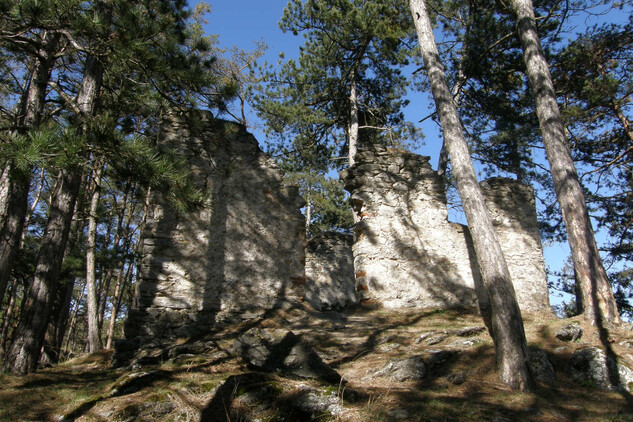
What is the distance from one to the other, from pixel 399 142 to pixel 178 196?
10514mm

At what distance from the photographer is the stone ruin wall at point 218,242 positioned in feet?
20.9

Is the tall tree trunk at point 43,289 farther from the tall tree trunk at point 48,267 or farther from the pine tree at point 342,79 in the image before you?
the pine tree at point 342,79

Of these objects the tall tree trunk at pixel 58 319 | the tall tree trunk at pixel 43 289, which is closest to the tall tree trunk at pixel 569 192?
the tall tree trunk at pixel 43 289

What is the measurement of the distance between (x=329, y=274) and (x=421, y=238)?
4538mm

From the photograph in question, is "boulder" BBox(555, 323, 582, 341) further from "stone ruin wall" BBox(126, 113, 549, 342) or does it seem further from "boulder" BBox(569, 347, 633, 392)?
"stone ruin wall" BBox(126, 113, 549, 342)

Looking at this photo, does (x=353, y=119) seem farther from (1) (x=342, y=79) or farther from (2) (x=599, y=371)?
(2) (x=599, y=371)

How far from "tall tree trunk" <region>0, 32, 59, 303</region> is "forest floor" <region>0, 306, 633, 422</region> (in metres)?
1.37

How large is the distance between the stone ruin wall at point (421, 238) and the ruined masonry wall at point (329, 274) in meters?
4.21

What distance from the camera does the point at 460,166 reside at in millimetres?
6090

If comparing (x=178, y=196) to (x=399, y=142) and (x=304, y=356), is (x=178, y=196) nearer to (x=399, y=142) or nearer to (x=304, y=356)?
(x=304, y=356)

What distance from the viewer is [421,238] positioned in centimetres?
827

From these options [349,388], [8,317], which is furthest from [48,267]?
[8,317]

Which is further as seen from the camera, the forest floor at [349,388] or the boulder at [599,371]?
the boulder at [599,371]

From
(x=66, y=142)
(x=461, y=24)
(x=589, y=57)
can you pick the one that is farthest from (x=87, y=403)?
(x=461, y=24)
